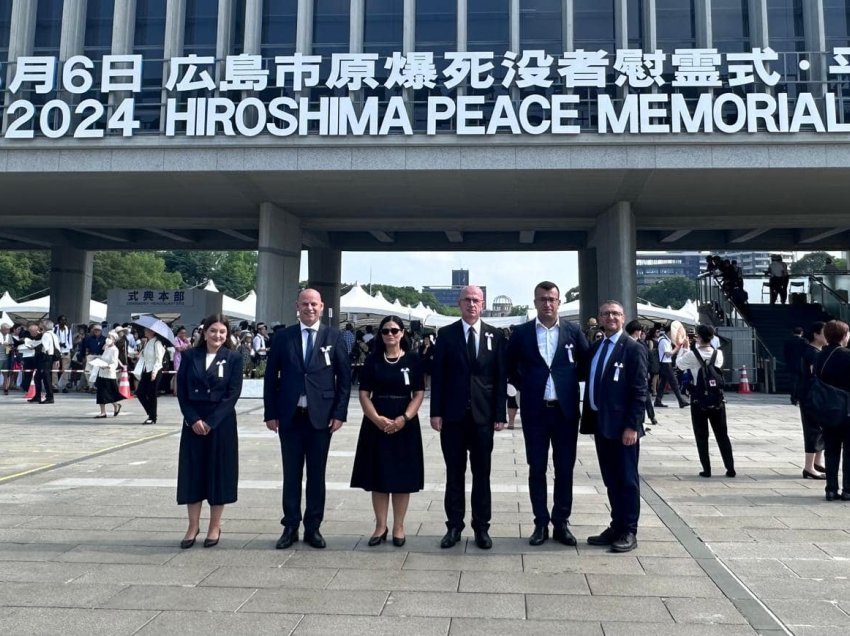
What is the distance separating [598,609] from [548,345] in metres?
1.89

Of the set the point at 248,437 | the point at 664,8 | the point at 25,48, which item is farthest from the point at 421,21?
the point at 248,437

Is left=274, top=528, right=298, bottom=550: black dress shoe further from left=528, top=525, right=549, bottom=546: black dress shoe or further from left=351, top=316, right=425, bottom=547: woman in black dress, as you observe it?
left=528, top=525, right=549, bottom=546: black dress shoe

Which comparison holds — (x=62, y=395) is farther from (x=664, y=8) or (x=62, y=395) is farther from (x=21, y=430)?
(x=664, y=8)

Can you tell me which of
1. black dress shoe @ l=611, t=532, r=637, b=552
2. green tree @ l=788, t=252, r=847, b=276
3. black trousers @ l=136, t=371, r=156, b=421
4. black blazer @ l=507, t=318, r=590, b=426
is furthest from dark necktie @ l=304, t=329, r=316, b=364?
green tree @ l=788, t=252, r=847, b=276

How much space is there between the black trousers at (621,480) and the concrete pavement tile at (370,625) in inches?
72.0

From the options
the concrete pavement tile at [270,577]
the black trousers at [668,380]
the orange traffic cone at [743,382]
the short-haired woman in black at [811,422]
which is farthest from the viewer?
the orange traffic cone at [743,382]

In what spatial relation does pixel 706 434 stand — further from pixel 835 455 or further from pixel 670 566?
pixel 670 566

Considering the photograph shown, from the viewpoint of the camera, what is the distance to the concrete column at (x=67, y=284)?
31.1 meters

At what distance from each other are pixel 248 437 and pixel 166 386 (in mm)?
8372

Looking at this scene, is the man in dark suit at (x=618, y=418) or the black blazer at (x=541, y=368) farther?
the black blazer at (x=541, y=368)

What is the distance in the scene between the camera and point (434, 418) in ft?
15.7

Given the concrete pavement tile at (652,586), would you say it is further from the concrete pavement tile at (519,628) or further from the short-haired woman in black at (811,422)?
the short-haired woman in black at (811,422)

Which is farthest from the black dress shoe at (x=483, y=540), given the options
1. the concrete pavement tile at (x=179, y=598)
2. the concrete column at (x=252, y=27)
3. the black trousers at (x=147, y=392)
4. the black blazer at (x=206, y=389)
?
the concrete column at (x=252, y=27)

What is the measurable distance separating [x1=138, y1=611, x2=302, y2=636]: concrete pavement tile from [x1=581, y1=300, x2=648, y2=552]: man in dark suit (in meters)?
2.34
